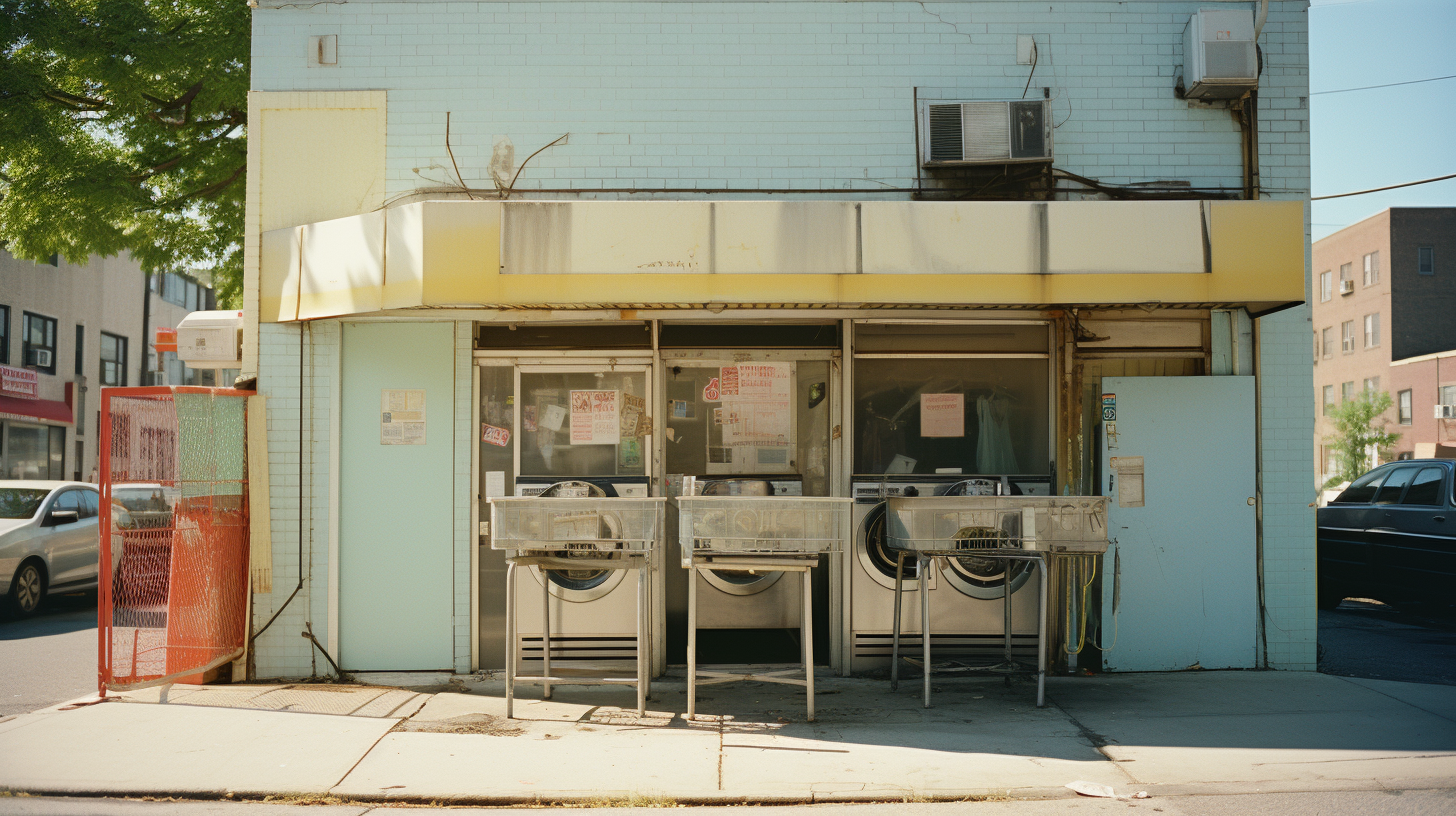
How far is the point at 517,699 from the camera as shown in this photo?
674 cm

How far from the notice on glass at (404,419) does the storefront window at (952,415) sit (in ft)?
10.7

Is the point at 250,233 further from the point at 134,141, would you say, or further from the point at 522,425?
the point at 134,141

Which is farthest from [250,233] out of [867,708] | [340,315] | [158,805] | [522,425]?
[867,708]

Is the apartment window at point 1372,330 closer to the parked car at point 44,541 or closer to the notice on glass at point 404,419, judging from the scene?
the notice on glass at point 404,419

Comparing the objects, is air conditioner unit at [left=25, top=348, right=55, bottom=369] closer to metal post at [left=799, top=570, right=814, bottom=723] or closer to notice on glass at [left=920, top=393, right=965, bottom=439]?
notice on glass at [left=920, top=393, right=965, bottom=439]

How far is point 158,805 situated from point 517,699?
7.63 feet

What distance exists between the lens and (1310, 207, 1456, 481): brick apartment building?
3969 centimetres

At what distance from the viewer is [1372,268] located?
1694 inches

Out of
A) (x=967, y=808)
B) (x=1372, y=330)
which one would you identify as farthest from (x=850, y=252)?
(x=1372, y=330)

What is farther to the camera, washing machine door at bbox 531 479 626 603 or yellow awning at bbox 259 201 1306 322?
washing machine door at bbox 531 479 626 603

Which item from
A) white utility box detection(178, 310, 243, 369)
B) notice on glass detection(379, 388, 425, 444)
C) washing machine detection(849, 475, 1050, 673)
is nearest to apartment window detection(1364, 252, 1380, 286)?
washing machine detection(849, 475, 1050, 673)

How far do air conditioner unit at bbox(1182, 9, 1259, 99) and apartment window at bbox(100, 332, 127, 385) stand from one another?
30.0 metres

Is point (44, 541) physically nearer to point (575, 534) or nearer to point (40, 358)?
point (575, 534)

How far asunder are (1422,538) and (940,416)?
590 centimetres
